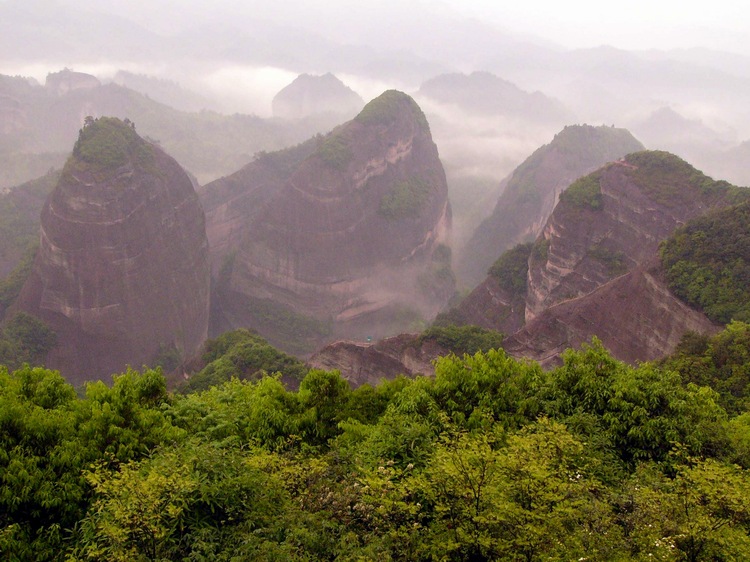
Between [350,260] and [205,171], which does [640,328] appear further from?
[205,171]

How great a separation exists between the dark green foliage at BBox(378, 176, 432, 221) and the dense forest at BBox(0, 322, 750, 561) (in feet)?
240

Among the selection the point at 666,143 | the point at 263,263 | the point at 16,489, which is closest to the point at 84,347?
the point at 263,263

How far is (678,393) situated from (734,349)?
1394cm

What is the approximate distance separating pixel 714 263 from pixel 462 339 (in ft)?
58.2

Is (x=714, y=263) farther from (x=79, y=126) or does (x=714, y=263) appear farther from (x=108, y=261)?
(x=79, y=126)

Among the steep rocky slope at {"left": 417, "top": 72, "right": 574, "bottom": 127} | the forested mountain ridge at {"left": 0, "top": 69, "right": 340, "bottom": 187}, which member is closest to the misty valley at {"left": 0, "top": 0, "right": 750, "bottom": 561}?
the forested mountain ridge at {"left": 0, "top": 69, "right": 340, "bottom": 187}

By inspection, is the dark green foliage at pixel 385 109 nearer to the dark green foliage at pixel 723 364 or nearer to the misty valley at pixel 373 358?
the misty valley at pixel 373 358

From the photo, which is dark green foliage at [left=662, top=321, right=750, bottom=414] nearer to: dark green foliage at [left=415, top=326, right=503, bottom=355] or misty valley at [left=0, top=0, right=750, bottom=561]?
misty valley at [left=0, top=0, right=750, bottom=561]

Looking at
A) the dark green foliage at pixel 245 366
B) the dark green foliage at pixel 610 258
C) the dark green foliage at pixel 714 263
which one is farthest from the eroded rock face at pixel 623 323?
the dark green foliage at pixel 245 366

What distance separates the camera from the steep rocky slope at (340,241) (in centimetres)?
8088

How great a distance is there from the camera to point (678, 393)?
1463 cm

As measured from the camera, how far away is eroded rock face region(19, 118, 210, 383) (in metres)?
57.6

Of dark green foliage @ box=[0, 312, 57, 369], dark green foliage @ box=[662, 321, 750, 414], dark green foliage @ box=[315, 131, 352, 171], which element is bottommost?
dark green foliage @ box=[0, 312, 57, 369]

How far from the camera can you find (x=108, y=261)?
59.0 m
